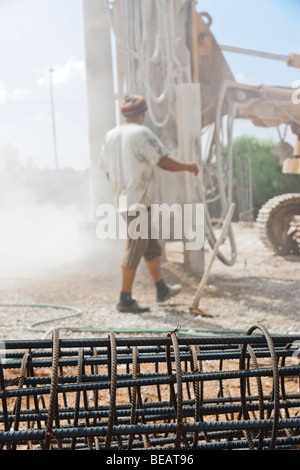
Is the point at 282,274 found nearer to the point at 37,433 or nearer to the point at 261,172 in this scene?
the point at 37,433

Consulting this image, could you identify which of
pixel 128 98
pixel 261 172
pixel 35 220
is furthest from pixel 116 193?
pixel 261 172

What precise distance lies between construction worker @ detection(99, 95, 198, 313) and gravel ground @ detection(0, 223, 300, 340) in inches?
15.2

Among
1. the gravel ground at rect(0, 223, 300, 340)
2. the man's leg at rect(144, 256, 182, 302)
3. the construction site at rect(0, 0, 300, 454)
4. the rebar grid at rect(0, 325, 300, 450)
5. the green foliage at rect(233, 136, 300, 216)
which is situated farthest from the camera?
the green foliage at rect(233, 136, 300, 216)

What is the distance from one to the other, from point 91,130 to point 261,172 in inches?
610

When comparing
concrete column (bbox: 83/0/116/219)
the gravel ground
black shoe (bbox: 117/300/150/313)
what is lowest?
the gravel ground

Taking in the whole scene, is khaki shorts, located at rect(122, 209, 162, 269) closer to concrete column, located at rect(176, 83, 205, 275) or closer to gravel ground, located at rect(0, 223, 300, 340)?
gravel ground, located at rect(0, 223, 300, 340)

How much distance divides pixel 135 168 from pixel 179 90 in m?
1.76

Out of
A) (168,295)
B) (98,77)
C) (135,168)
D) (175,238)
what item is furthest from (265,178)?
(135,168)

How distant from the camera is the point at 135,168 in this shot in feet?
14.0

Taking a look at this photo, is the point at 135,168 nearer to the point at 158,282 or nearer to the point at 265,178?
the point at 158,282

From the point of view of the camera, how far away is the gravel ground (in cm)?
381

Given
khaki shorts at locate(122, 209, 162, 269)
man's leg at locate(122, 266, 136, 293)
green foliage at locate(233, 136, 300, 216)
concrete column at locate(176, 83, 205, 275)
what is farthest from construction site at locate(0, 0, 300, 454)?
green foliage at locate(233, 136, 300, 216)

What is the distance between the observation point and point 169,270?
591cm

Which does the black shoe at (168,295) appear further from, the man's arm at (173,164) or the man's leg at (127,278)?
the man's arm at (173,164)
